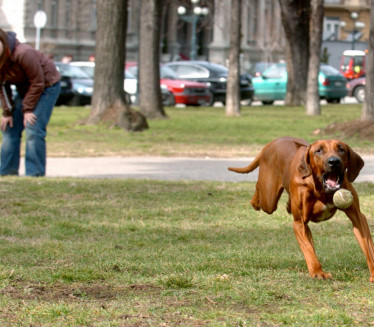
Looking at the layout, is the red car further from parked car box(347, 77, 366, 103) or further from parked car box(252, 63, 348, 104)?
parked car box(347, 77, 366, 103)

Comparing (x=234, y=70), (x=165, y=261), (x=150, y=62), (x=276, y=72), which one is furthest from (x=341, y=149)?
(x=276, y=72)

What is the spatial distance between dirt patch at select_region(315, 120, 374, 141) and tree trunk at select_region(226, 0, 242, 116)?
7.43 m

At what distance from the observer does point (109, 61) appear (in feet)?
64.4

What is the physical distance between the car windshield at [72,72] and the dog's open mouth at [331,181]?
88.7 feet

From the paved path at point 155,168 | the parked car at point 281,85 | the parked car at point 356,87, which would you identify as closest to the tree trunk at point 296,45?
the parked car at point 281,85

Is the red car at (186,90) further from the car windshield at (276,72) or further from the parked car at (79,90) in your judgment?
the car windshield at (276,72)

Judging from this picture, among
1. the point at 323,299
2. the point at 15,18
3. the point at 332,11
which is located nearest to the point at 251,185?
the point at 323,299

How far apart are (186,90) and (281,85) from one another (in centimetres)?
555

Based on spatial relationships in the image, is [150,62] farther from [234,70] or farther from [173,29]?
[173,29]

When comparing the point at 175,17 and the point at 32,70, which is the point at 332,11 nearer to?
the point at 175,17

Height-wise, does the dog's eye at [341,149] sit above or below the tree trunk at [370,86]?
above

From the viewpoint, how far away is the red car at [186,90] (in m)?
31.3

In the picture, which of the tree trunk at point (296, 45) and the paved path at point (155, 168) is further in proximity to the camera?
the tree trunk at point (296, 45)

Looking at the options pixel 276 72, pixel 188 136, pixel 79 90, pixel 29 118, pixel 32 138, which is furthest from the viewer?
pixel 276 72
